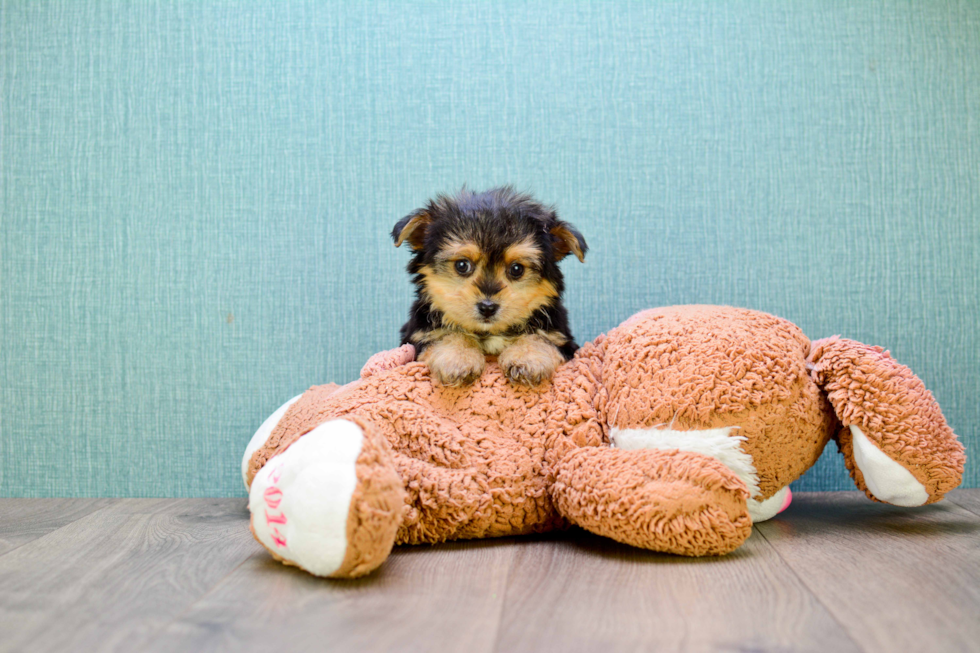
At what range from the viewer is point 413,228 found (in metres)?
1.98

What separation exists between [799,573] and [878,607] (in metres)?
0.22

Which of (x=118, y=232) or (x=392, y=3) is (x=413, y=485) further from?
(x=392, y=3)

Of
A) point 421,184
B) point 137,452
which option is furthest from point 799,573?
point 137,452

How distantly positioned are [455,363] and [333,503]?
611mm

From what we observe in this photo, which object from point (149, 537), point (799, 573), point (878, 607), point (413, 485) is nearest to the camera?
point (878, 607)

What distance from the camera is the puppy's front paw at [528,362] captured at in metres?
1.89

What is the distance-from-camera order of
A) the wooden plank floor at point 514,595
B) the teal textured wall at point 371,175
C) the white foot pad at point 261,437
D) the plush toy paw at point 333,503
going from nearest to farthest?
the wooden plank floor at point 514,595 → the plush toy paw at point 333,503 → the white foot pad at point 261,437 → the teal textured wall at point 371,175

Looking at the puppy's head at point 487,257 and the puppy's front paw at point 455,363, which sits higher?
the puppy's head at point 487,257

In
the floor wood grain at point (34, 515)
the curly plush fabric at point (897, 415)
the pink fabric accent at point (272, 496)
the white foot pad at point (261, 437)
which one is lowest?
the floor wood grain at point (34, 515)

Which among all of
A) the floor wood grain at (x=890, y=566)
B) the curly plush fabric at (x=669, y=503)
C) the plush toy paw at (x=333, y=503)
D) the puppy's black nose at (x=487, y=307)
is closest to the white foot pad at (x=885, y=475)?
the floor wood grain at (x=890, y=566)

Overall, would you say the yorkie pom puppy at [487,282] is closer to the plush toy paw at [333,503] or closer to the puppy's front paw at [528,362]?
the puppy's front paw at [528,362]

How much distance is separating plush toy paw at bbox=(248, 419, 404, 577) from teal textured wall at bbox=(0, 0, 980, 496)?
111 cm

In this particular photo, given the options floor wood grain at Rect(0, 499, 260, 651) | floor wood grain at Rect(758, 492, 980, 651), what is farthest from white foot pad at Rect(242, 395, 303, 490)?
floor wood grain at Rect(758, 492, 980, 651)

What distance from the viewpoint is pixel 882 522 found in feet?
6.68
